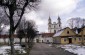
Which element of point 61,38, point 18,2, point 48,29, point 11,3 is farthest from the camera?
point 48,29

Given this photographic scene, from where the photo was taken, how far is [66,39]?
9644cm

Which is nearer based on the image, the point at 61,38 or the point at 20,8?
the point at 20,8

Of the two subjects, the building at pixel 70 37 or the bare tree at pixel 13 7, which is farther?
the building at pixel 70 37

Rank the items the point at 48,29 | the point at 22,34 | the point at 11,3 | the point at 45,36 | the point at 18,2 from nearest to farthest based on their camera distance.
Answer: the point at 11,3 < the point at 18,2 < the point at 22,34 < the point at 45,36 < the point at 48,29

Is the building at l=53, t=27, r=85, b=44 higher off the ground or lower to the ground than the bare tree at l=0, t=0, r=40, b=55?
lower

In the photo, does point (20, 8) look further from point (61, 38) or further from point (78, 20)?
point (78, 20)

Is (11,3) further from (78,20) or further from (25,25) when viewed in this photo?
(78,20)

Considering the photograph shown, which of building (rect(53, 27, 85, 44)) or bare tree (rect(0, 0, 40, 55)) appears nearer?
bare tree (rect(0, 0, 40, 55))

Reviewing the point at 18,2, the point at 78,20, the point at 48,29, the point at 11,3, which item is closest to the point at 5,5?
the point at 11,3

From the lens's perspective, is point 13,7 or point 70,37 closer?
point 13,7

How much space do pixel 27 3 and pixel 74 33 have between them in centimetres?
7716

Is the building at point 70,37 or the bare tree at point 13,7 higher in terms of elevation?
the bare tree at point 13,7

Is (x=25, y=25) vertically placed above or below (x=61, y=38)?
above

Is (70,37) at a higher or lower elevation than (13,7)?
lower
